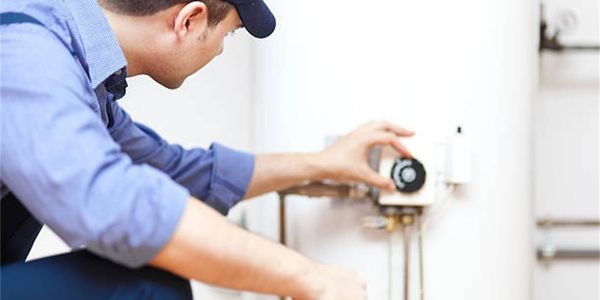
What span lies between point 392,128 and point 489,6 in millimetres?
251

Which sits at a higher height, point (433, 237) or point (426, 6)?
point (426, 6)

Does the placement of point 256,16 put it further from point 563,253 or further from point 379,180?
point 563,253

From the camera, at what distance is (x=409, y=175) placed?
126cm

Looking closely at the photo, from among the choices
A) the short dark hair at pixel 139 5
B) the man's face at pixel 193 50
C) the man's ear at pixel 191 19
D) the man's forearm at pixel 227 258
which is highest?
the short dark hair at pixel 139 5

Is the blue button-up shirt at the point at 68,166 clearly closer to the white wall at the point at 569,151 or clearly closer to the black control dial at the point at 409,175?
the black control dial at the point at 409,175

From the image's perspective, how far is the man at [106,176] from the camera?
77 cm

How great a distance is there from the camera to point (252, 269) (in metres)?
0.85

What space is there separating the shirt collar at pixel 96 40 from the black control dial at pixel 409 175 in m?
0.48

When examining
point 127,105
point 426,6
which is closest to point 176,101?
point 127,105

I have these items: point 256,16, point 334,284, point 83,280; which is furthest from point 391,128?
point 83,280

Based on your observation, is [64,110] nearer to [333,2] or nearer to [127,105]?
[333,2]

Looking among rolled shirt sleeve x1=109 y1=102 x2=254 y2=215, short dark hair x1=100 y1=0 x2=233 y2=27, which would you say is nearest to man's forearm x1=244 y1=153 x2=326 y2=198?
rolled shirt sleeve x1=109 y1=102 x2=254 y2=215

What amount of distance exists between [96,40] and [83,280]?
0.96 ft

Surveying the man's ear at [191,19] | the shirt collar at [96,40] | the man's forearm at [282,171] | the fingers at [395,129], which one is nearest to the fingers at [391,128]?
the fingers at [395,129]
